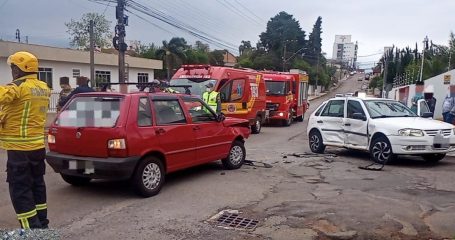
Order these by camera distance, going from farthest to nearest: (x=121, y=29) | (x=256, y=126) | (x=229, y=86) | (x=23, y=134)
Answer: (x=121, y=29)
(x=256, y=126)
(x=229, y=86)
(x=23, y=134)

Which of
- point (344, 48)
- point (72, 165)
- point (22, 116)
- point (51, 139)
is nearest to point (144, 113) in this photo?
point (72, 165)

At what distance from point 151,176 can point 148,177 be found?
69 mm

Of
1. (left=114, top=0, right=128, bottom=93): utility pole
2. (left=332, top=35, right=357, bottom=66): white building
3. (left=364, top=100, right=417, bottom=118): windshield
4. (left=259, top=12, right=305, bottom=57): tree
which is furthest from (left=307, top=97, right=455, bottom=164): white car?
(left=332, top=35, right=357, bottom=66): white building

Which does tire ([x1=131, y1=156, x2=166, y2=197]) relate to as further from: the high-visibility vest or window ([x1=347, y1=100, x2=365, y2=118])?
the high-visibility vest

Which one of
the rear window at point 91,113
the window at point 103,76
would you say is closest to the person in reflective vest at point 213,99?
the rear window at point 91,113

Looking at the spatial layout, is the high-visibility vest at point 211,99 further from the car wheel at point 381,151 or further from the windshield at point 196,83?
the car wheel at point 381,151

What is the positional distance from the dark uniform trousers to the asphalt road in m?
0.57

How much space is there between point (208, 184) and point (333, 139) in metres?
5.02

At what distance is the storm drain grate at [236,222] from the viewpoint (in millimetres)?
5598

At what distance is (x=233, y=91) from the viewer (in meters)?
16.2

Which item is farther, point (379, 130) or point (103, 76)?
point (103, 76)

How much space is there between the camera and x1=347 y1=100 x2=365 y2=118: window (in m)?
11.1

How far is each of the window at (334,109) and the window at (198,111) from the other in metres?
4.30

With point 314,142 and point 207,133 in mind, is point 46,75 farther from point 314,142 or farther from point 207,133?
point 207,133
